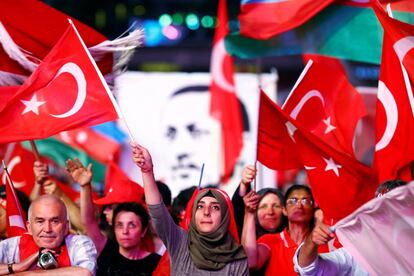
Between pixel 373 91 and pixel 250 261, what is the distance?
7254mm

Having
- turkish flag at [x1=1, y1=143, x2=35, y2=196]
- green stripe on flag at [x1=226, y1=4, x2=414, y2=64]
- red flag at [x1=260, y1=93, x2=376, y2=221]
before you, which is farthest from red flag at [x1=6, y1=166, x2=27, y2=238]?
green stripe on flag at [x1=226, y1=4, x2=414, y2=64]

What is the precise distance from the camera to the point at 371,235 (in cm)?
636

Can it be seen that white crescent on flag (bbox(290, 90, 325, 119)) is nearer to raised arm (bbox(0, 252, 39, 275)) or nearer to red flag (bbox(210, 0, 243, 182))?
raised arm (bbox(0, 252, 39, 275))

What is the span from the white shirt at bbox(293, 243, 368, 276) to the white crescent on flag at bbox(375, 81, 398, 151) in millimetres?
2077

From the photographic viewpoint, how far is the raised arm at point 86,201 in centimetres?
834

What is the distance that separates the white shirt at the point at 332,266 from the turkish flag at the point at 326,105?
2451 millimetres

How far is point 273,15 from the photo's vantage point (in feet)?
36.7

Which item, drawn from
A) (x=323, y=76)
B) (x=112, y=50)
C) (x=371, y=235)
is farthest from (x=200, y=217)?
(x=323, y=76)

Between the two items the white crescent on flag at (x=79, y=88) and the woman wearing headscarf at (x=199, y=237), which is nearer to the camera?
the woman wearing headscarf at (x=199, y=237)

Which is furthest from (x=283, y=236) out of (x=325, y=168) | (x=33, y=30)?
(x=33, y=30)

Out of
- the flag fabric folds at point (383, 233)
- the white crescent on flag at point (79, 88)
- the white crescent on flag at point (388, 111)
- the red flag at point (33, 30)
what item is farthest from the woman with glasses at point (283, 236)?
the red flag at point (33, 30)

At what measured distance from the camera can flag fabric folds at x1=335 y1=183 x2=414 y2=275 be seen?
20.4 ft

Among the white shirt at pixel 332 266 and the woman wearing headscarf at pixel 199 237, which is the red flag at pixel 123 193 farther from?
the white shirt at pixel 332 266

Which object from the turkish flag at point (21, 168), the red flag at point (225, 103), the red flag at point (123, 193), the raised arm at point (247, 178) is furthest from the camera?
→ the red flag at point (225, 103)
